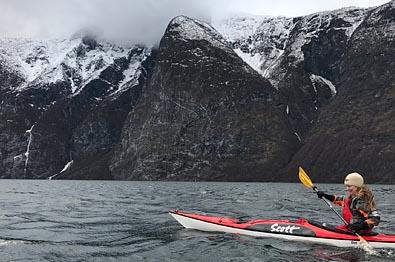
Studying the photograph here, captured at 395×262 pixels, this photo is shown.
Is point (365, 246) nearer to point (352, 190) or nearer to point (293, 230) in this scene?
point (352, 190)

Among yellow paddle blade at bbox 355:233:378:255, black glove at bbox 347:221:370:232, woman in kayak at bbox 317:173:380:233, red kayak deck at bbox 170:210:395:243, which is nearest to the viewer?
yellow paddle blade at bbox 355:233:378:255

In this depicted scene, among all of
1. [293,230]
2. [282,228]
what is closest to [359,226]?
[293,230]

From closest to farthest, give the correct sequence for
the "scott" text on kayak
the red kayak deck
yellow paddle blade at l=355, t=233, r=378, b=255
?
1. yellow paddle blade at l=355, t=233, r=378, b=255
2. the red kayak deck
3. the "scott" text on kayak

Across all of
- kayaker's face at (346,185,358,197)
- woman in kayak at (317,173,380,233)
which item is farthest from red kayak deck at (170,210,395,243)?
kayaker's face at (346,185,358,197)

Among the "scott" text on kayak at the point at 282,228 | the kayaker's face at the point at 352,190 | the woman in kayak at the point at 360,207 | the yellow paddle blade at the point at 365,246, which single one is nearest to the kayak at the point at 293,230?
the "scott" text on kayak at the point at 282,228

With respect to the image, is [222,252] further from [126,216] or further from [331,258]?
[126,216]

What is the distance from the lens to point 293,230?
25.0 metres

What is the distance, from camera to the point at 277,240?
83.0ft

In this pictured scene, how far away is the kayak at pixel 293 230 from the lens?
2346 cm

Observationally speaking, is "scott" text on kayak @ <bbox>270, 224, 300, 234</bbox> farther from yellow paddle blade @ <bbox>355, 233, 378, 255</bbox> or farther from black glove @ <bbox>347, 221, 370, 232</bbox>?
yellow paddle blade @ <bbox>355, 233, 378, 255</bbox>

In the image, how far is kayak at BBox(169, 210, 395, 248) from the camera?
77.0 feet

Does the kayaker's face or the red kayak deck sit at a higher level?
the kayaker's face

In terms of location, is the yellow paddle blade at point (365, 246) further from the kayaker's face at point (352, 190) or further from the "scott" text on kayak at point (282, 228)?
the "scott" text on kayak at point (282, 228)

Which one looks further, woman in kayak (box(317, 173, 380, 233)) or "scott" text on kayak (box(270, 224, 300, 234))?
"scott" text on kayak (box(270, 224, 300, 234))
